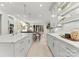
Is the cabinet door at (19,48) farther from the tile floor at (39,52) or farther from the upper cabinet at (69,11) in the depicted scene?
the upper cabinet at (69,11)

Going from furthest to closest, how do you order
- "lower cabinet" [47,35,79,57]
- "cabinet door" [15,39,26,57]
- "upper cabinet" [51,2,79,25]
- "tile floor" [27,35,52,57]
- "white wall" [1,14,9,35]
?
"white wall" [1,14,9,35]
"tile floor" [27,35,52,57]
"upper cabinet" [51,2,79,25]
"cabinet door" [15,39,26,57]
"lower cabinet" [47,35,79,57]

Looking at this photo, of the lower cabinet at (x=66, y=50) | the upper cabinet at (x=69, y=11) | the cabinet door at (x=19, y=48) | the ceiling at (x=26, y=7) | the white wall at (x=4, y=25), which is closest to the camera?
the lower cabinet at (x=66, y=50)

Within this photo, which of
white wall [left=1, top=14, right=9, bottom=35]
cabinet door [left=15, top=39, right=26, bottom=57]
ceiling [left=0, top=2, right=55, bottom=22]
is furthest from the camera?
white wall [left=1, top=14, right=9, bottom=35]

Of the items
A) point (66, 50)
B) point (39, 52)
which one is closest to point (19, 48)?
point (66, 50)

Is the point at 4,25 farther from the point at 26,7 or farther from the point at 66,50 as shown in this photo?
the point at 66,50

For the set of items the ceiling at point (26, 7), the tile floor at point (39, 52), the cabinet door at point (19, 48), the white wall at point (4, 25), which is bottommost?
the tile floor at point (39, 52)

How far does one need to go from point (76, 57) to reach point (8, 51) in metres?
1.37

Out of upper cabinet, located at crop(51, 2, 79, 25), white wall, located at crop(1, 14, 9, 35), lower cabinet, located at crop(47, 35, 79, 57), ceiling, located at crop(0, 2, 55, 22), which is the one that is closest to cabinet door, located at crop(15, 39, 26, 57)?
lower cabinet, located at crop(47, 35, 79, 57)

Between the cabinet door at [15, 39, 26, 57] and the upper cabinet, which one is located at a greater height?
the upper cabinet

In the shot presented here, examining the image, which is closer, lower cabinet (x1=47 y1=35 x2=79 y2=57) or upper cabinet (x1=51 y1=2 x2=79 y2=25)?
lower cabinet (x1=47 y1=35 x2=79 y2=57)

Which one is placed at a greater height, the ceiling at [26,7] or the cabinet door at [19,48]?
the ceiling at [26,7]

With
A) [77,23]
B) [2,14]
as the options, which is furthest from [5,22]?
[77,23]

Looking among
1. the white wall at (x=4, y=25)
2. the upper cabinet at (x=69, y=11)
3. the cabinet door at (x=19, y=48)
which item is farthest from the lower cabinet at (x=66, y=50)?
the white wall at (x=4, y=25)

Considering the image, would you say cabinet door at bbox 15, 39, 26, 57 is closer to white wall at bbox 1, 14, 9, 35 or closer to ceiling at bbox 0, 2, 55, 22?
ceiling at bbox 0, 2, 55, 22
